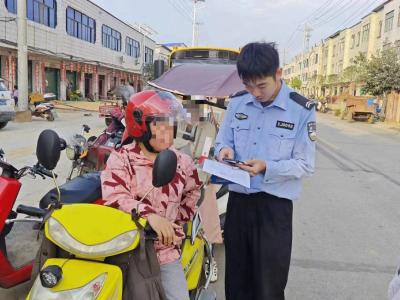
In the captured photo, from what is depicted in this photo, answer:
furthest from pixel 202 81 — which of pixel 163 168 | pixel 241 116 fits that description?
pixel 163 168

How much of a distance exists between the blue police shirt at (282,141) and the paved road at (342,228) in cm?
157

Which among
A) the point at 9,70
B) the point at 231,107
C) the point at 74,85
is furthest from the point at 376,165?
the point at 74,85

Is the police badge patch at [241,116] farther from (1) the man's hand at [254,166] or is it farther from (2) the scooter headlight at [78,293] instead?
(2) the scooter headlight at [78,293]

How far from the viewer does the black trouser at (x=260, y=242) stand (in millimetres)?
2512

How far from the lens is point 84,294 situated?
159 cm

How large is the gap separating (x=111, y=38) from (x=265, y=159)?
153 feet

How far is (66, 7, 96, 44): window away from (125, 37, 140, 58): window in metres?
11.7

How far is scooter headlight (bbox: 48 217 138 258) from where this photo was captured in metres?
1.67

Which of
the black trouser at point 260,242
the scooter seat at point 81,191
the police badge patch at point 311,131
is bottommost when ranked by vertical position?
the black trouser at point 260,242

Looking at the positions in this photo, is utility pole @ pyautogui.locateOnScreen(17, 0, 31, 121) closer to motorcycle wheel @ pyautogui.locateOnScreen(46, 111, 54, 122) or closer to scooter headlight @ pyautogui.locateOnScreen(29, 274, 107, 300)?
motorcycle wheel @ pyautogui.locateOnScreen(46, 111, 54, 122)

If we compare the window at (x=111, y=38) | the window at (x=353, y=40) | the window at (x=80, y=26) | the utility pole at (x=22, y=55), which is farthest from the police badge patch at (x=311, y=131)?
the window at (x=353, y=40)

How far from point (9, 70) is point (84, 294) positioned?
28796 mm

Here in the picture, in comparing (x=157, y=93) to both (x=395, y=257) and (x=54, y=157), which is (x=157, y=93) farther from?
(x=395, y=257)

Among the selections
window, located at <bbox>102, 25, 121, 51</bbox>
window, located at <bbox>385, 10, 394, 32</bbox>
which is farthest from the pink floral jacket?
window, located at <bbox>385, 10, 394, 32</bbox>
